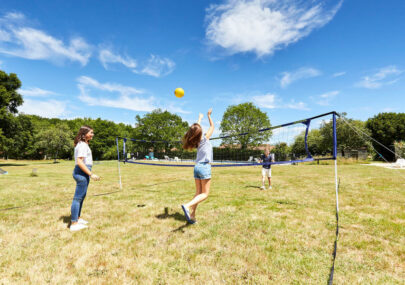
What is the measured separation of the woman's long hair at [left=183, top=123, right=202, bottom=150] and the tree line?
415 inches

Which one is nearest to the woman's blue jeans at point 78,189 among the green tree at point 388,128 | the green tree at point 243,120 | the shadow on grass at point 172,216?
the shadow on grass at point 172,216

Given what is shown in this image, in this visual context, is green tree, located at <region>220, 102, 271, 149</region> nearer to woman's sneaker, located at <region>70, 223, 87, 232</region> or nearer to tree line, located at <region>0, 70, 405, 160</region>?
tree line, located at <region>0, 70, 405, 160</region>

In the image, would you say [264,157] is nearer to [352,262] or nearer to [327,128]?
[352,262]

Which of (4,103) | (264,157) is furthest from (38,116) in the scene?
(264,157)

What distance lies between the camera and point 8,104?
27266mm

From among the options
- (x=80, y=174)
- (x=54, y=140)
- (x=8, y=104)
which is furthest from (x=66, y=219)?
(x=54, y=140)

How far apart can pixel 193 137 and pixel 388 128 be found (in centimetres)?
5170

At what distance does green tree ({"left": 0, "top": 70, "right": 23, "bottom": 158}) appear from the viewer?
25.7 metres

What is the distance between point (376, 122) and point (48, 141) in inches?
2664

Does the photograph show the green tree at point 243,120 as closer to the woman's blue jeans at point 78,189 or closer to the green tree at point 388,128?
the green tree at point 388,128

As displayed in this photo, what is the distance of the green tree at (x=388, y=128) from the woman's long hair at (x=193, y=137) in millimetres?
47782

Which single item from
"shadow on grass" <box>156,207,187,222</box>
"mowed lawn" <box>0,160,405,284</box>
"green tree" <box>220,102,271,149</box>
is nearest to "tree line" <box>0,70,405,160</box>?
"green tree" <box>220,102,271,149</box>

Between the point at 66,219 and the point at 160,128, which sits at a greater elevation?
the point at 160,128

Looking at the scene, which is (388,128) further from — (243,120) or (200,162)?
(200,162)
